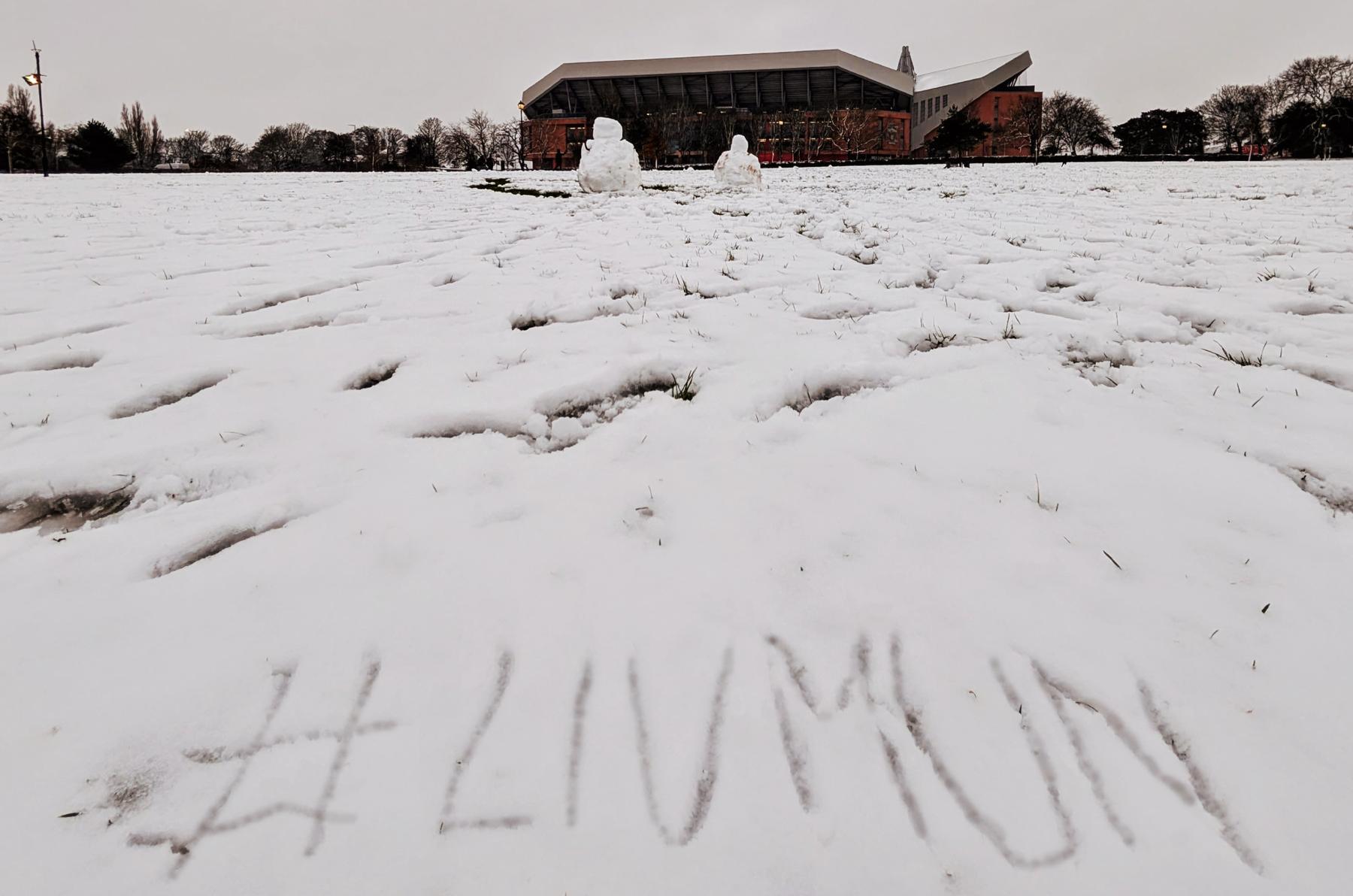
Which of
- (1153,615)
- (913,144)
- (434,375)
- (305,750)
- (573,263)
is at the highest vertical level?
(913,144)

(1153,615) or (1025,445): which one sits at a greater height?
(1025,445)

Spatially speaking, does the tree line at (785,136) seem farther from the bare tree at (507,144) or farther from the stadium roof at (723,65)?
the stadium roof at (723,65)

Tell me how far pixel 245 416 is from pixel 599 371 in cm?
132

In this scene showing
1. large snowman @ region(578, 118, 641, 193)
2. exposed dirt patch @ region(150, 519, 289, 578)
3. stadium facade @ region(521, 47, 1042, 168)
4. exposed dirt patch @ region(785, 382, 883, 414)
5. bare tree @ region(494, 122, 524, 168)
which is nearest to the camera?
exposed dirt patch @ region(150, 519, 289, 578)

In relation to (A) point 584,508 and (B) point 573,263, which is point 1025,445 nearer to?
(A) point 584,508

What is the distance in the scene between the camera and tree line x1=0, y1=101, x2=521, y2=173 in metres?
39.8

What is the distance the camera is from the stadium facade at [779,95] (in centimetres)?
4897

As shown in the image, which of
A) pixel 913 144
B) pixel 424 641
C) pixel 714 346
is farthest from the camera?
pixel 913 144

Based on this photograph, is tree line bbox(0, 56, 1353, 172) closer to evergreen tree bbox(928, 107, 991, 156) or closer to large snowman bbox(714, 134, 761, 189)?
evergreen tree bbox(928, 107, 991, 156)

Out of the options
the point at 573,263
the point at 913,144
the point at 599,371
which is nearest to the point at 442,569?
the point at 599,371

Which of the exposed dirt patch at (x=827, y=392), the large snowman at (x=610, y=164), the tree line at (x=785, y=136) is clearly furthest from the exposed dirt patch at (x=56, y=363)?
the tree line at (x=785, y=136)

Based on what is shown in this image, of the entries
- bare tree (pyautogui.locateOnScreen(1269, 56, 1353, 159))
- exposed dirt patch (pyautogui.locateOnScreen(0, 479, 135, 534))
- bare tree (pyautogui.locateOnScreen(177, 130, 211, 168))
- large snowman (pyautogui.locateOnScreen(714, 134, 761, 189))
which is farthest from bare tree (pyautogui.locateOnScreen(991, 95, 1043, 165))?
bare tree (pyautogui.locateOnScreen(177, 130, 211, 168))

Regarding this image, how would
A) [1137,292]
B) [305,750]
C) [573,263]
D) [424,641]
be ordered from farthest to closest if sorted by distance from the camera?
[573,263]
[1137,292]
[424,641]
[305,750]

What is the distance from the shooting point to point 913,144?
6744cm
